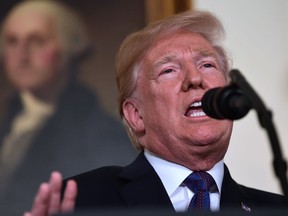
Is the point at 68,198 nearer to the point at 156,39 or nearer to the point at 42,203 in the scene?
the point at 42,203

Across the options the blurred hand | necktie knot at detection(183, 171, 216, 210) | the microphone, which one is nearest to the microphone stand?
the microphone

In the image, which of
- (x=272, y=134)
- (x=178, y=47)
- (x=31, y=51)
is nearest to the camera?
(x=272, y=134)

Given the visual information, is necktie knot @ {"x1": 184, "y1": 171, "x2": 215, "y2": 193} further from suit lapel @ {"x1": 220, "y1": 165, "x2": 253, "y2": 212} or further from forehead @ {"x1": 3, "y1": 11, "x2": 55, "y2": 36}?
forehead @ {"x1": 3, "y1": 11, "x2": 55, "y2": 36}

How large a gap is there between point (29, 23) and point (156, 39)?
73 cm

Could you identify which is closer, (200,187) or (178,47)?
(200,187)

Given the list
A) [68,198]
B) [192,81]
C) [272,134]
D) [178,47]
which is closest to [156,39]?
[178,47]

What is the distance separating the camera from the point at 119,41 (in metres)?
2.96

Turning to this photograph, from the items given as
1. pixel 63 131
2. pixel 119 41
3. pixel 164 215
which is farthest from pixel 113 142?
pixel 164 215

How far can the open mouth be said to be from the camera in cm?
222

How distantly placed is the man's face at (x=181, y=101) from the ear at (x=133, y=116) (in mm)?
11

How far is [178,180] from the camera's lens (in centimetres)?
220

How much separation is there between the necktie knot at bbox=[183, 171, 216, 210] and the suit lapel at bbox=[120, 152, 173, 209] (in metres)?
0.07

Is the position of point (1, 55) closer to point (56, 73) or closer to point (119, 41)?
point (56, 73)

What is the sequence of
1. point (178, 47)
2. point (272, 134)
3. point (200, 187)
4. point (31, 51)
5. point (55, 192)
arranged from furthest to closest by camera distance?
point (31, 51), point (178, 47), point (200, 187), point (55, 192), point (272, 134)
